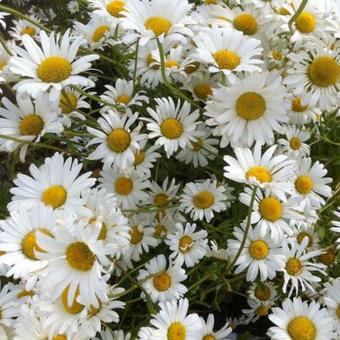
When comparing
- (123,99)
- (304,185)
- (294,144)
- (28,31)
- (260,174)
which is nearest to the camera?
(260,174)

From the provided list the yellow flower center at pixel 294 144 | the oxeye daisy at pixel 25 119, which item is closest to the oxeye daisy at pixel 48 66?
the oxeye daisy at pixel 25 119

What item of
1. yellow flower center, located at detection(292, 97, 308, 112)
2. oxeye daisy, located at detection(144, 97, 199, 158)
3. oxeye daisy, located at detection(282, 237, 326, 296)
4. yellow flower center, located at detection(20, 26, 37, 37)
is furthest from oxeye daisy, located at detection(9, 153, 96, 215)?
yellow flower center, located at detection(20, 26, 37, 37)

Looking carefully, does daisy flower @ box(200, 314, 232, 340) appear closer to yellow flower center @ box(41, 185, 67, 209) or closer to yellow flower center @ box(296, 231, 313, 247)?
yellow flower center @ box(296, 231, 313, 247)

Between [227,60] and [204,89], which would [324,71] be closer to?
[227,60]

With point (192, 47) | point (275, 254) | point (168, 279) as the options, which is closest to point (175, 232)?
point (168, 279)

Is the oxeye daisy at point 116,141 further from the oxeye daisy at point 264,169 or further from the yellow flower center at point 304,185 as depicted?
the yellow flower center at point 304,185

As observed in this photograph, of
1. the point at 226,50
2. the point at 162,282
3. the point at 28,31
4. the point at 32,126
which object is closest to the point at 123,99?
the point at 32,126
